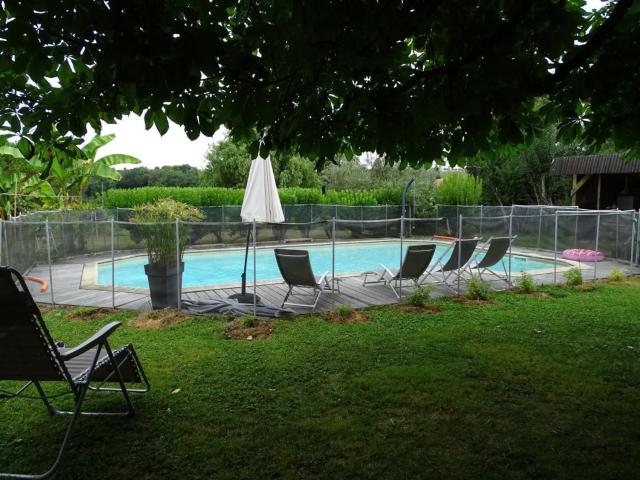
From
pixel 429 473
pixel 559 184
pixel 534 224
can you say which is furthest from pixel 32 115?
pixel 559 184

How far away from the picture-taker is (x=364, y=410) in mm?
3715

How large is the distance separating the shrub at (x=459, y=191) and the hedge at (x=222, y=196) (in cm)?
203

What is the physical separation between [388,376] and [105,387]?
258 centimetres

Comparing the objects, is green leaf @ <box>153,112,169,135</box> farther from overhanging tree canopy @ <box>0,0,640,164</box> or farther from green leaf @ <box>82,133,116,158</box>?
green leaf @ <box>82,133,116,158</box>

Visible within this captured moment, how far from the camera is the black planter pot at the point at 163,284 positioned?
722cm

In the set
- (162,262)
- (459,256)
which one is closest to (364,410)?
(162,262)

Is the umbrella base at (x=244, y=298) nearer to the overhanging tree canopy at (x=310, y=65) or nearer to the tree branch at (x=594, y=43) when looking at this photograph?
the overhanging tree canopy at (x=310, y=65)

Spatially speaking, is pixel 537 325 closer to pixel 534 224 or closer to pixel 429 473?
pixel 429 473

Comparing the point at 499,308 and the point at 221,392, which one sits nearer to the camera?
the point at 221,392

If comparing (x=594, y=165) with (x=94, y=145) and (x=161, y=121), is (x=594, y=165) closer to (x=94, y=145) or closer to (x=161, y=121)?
(x=94, y=145)

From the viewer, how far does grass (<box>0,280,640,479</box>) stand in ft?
9.78

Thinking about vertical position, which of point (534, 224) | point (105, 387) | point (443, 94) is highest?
point (443, 94)

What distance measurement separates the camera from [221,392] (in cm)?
409

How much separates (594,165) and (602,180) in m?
3.30
